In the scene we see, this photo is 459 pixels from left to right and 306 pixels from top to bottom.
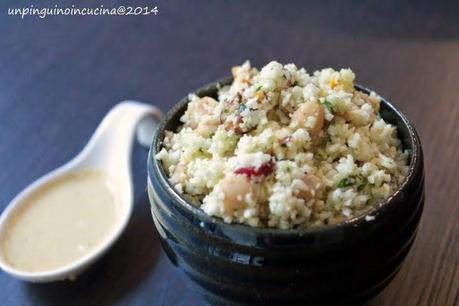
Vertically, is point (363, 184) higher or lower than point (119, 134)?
higher

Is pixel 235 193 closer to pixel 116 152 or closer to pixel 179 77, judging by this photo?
pixel 116 152

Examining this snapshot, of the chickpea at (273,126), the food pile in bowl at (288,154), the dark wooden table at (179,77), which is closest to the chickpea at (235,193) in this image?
the food pile in bowl at (288,154)

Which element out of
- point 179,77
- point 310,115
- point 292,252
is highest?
point 310,115

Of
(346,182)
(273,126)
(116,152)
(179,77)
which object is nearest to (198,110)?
(273,126)

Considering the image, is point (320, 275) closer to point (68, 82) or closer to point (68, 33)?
point (68, 82)

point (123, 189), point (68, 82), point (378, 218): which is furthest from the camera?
point (68, 82)

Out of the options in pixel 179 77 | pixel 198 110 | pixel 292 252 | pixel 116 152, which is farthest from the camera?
pixel 179 77

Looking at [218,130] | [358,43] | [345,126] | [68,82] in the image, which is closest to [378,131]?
[345,126]

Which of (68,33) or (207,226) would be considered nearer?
(207,226)

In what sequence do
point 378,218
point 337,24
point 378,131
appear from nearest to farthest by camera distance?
point 378,218
point 378,131
point 337,24
